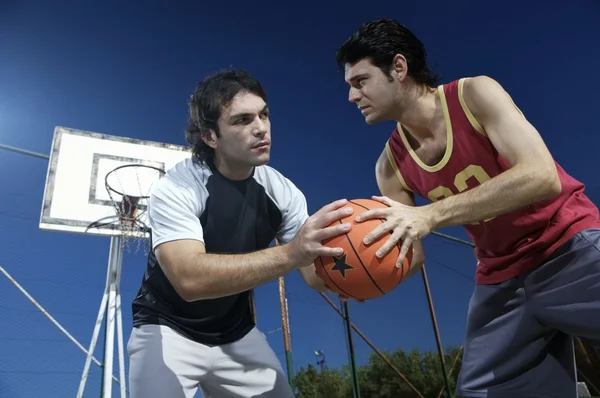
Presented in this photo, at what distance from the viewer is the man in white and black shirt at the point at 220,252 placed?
6.06 ft

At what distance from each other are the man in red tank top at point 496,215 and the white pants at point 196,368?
2.65 ft

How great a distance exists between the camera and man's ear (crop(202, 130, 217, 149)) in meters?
2.51

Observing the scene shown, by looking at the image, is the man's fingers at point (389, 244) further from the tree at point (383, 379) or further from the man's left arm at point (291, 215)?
the tree at point (383, 379)

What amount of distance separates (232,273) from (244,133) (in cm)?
82

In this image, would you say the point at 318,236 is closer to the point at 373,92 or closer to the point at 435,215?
the point at 435,215

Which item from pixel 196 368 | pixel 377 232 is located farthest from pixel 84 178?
pixel 377 232

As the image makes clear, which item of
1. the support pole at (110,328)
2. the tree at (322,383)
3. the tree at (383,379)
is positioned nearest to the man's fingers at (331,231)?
the support pole at (110,328)

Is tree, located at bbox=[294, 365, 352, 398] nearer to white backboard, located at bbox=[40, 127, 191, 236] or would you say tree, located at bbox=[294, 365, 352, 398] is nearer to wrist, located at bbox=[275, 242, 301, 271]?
white backboard, located at bbox=[40, 127, 191, 236]

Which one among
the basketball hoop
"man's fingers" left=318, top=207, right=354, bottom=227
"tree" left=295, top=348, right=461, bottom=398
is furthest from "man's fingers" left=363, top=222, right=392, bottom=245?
"tree" left=295, top=348, right=461, bottom=398

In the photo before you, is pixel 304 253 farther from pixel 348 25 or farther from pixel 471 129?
pixel 348 25

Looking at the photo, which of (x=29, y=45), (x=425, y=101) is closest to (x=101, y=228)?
(x=425, y=101)

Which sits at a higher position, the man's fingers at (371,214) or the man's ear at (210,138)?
the man's ear at (210,138)

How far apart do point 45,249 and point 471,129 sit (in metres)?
8.49

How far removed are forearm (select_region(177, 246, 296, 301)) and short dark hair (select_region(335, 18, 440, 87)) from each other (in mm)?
1148
